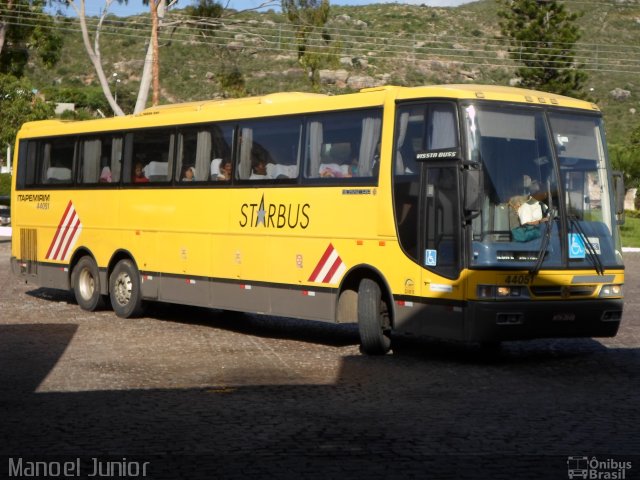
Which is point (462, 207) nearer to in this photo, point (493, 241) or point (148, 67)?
point (493, 241)

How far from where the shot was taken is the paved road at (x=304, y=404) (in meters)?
8.48

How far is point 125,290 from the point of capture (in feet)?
64.2

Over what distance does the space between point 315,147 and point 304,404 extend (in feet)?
18.2

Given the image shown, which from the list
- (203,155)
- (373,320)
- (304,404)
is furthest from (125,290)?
(304,404)

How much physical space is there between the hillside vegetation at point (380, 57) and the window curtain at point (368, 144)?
241 feet

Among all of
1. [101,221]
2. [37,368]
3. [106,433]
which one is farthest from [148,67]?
[106,433]

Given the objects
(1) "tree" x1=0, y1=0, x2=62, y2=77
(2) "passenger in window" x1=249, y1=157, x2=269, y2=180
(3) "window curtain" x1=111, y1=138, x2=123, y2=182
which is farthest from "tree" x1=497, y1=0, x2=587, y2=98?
(2) "passenger in window" x1=249, y1=157, x2=269, y2=180

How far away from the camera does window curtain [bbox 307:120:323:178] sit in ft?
52.0

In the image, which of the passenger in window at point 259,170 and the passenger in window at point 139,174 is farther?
the passenger in window at point 139,174

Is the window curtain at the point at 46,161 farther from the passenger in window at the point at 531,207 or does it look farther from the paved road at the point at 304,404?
the passenger in window at the point at 531,207

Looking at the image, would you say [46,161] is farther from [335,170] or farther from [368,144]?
[368,144]

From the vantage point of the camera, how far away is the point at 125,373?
13.0m

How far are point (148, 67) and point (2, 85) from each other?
14.9m

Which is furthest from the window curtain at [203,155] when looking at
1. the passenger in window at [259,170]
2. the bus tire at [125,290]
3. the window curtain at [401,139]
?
the window curtain at [401,139]
